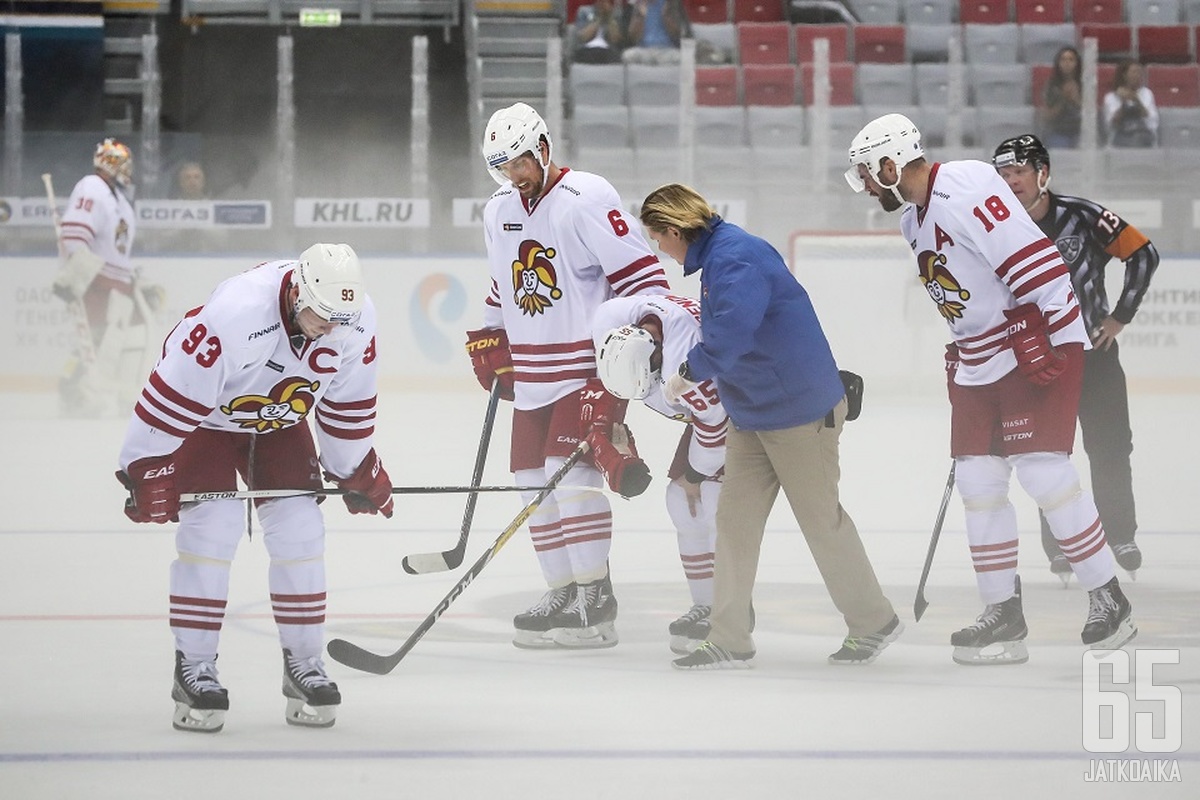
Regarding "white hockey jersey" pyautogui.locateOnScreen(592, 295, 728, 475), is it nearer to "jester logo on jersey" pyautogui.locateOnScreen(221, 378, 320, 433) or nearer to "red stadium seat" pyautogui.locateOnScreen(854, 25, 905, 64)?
"jester logo on jersey" pyautogui.locateOnScreen(221, 378, 320, 433)

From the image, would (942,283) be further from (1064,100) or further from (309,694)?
(1064,100)

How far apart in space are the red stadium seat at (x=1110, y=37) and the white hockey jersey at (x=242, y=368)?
9.10 m

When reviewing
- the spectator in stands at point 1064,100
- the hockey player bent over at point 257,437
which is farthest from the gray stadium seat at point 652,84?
the hockey player bent over at point 257,437

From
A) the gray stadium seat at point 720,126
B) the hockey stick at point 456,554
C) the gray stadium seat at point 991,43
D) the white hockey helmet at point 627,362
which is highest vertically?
the gray stadium seat at point 991,43

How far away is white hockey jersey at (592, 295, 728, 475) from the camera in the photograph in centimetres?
377

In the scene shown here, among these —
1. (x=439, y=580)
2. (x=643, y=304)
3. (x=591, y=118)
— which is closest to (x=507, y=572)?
(x=439, y=580)

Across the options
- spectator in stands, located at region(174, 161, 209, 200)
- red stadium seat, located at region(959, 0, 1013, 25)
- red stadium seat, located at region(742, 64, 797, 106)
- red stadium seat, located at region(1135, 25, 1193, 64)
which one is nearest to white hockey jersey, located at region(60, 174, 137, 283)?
spectator in stands, located at region(174, 161, 209, 200)

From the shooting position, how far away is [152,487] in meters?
3.06

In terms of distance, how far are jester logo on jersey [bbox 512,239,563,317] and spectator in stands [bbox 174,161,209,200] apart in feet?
20.5

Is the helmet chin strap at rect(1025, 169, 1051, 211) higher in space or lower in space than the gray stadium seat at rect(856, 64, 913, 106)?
lower

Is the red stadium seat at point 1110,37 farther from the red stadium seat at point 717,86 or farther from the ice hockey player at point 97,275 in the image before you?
the ice hockey player at point 97,275

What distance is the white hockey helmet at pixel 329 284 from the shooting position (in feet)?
9.92

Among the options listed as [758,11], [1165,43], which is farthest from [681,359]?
[1165,43]

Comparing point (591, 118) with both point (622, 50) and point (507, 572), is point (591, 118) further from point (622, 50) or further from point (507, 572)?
point (507, 572)
